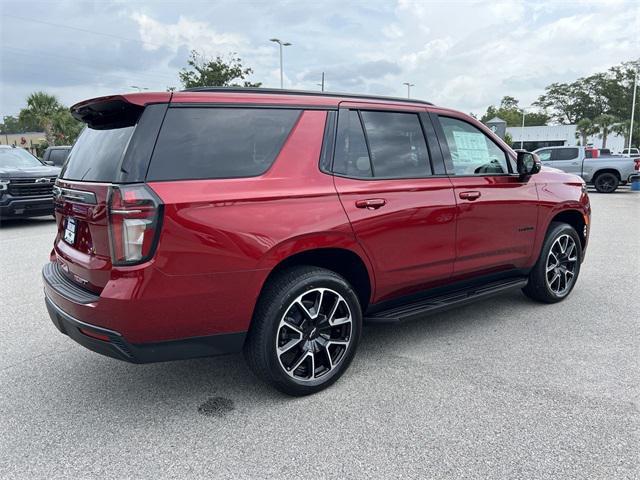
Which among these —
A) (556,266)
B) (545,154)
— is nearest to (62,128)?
(545,154)

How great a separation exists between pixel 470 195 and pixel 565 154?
1673 centimetres

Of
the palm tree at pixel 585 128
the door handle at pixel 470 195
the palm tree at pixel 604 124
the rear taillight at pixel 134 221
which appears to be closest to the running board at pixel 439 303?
the door handle at pixel 470 195

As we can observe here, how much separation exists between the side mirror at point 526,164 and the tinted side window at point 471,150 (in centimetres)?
12

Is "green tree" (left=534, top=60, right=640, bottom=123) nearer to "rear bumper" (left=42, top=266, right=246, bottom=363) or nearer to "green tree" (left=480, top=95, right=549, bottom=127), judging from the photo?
"green tree" (left=480, top=95, right=549, bottom=127)

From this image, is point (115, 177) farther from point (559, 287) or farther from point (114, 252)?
point (559, 287)

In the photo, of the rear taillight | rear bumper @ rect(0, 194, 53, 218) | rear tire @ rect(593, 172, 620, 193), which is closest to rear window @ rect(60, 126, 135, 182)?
the rear taillight

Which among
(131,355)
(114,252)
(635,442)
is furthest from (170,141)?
(635,442)

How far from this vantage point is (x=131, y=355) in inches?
97.7

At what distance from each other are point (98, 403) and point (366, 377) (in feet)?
5.67

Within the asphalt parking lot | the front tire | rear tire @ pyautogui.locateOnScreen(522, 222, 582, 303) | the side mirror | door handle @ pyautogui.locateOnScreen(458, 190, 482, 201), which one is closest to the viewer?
the asphalt parking lot

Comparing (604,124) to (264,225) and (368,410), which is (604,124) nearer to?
(368,410)

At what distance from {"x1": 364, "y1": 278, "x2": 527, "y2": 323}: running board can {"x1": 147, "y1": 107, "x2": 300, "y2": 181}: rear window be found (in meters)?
1.37

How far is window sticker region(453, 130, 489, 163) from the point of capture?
3.87 m

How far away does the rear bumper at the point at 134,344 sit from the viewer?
2.47 m
